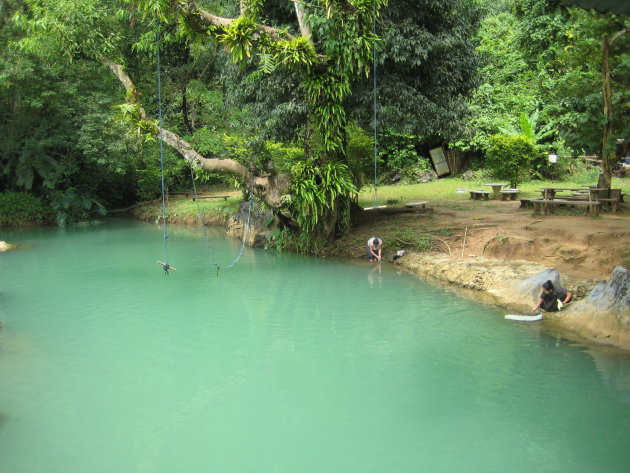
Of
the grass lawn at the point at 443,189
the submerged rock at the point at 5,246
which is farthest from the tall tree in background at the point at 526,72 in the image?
the submerged rock at the point at 5,246

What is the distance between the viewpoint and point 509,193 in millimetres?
14984

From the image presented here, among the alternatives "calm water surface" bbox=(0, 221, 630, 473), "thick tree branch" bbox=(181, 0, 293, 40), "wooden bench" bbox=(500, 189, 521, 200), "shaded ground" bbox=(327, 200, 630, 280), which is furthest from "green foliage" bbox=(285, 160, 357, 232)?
"wooden bench" bbox=(500, 189, 521, 200)

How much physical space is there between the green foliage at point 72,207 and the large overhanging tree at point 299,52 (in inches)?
235

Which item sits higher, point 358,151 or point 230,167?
point 358,151

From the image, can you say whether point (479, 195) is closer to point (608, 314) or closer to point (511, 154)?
point (511, 154)

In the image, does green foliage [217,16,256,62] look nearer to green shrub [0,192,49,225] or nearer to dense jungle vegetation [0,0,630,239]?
dense jungle vegetation [0,0,630,239]

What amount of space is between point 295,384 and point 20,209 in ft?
49.8

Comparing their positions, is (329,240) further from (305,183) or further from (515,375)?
(515,375)

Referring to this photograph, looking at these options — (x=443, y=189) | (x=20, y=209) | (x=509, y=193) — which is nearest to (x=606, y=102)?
(x=509, y=193)

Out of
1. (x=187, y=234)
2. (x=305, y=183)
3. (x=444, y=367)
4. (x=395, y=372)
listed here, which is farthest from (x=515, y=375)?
(x=187, y=234)

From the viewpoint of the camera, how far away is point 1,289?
36.4ft

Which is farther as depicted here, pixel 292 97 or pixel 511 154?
pixel 511 154

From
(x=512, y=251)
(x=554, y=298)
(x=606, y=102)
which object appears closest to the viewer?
(x=554, y=298)

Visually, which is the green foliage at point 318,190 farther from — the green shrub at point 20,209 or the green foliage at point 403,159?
the green shrub at point 20,209
